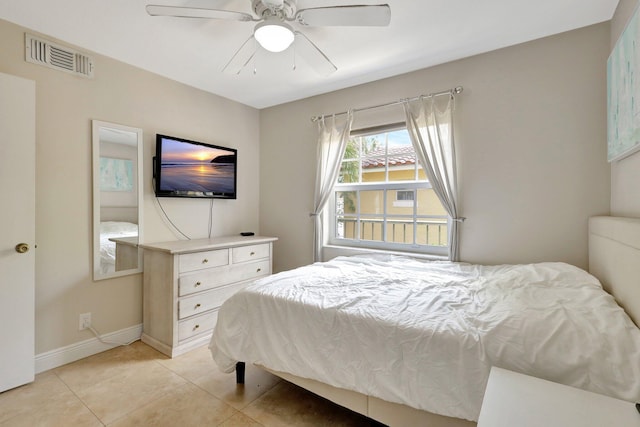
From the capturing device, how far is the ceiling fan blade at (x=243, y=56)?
85.1 inches

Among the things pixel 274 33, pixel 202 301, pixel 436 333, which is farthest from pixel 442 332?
pixel 202 301

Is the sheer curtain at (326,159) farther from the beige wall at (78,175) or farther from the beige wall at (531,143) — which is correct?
the beige wall at (78,175)

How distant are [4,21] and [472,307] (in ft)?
11.2

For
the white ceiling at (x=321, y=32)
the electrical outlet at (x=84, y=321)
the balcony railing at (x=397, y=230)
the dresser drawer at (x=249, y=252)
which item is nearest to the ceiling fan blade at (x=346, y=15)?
the white ceiling at (x=321, y=32)

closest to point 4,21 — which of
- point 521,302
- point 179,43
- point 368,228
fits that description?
point 179,43

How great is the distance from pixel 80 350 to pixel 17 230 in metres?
1.04

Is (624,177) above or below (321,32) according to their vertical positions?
below

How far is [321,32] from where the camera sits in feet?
6.64

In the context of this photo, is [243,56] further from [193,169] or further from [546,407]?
[546,407]

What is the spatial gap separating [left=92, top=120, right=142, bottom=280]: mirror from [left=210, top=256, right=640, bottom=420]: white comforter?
4.37ft

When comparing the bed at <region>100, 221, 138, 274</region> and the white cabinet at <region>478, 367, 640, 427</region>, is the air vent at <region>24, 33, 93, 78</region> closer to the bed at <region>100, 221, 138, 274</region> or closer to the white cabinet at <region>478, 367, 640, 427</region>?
the bed at <region>100, 221, 138, 274</region>

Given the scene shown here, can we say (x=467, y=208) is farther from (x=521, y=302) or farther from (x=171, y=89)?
(x=171, y=89)

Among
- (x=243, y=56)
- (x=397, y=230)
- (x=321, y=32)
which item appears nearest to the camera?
(x=321, y=32)

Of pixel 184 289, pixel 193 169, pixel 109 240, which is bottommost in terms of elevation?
pixel 184 289
